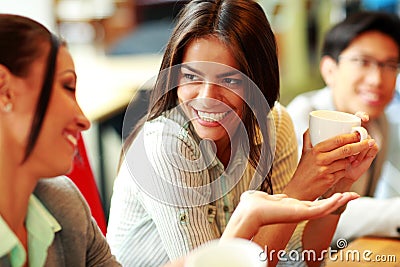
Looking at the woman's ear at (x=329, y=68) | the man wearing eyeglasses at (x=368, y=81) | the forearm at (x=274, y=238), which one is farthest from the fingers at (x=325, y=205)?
the woman's ear at (x=329, y=68)

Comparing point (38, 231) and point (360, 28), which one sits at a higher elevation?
point (360, 28)

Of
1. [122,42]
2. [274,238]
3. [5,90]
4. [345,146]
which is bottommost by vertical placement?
[122,42]

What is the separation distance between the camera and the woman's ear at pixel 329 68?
1422mm

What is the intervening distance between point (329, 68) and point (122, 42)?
7.63 ft

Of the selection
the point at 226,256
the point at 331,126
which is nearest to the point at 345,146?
the point at 331,126

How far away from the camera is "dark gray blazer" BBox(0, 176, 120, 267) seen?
31.4 inches

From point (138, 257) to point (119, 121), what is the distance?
137 cm

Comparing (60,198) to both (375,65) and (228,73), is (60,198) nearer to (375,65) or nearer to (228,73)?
(228,73)

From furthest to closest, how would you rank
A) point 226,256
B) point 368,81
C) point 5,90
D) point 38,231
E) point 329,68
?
point 329,68 < point 368,81 < point 38,231 < point 5,90 < point 226,256

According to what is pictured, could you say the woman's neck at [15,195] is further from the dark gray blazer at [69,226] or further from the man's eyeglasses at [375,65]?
the man's eyeglasses at [375,65]

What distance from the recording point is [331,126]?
827 millimetres

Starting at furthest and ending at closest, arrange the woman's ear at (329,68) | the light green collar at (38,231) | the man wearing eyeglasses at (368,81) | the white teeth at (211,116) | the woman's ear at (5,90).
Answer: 1. the woman's ear at (329,68)
2. the man wearing eyeglasses at (368,81)
3. the white teeth at (211,116)
4. the light green collar at (38,231)
5. the woman's ear at (5,90)

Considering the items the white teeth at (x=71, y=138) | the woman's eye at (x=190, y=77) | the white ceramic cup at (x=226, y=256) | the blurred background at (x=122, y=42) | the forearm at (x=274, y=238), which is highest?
the woman's eye at (x=190, y=77)

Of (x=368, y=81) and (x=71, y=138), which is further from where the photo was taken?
(x=368, y=81)
